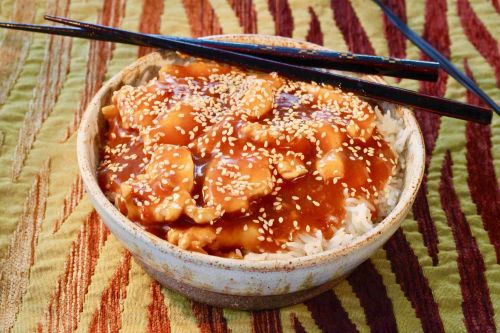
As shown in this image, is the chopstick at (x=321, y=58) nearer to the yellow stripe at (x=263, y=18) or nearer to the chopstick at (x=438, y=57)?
the chopstick at (x=438, y=57)

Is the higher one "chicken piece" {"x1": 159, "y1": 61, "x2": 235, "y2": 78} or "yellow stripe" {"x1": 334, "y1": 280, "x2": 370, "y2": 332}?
"chicken piece" {"x1": 159, "y1": 61, "x2": 235, "y2": 78}

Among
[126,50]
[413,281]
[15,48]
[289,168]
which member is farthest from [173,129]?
[15,48]

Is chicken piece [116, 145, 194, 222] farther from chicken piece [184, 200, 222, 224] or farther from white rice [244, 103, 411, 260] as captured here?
white rice [244, 103, 411, 260]

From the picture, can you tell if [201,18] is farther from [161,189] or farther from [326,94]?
[161,189]

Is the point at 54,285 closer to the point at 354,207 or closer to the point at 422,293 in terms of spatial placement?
the point at 354,207

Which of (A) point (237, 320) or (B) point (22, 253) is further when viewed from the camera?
(B) point (22, 253)

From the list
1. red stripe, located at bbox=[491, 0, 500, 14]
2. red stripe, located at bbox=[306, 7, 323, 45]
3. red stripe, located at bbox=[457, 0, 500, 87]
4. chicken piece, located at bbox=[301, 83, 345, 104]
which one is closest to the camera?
chicken piece, located at bbox=[301, 83, 345, 104]

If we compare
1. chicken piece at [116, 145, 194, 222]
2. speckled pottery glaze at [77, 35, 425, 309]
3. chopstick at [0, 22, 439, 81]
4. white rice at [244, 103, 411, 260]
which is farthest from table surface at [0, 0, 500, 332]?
chopstick at [0, 22, 439, 81]
